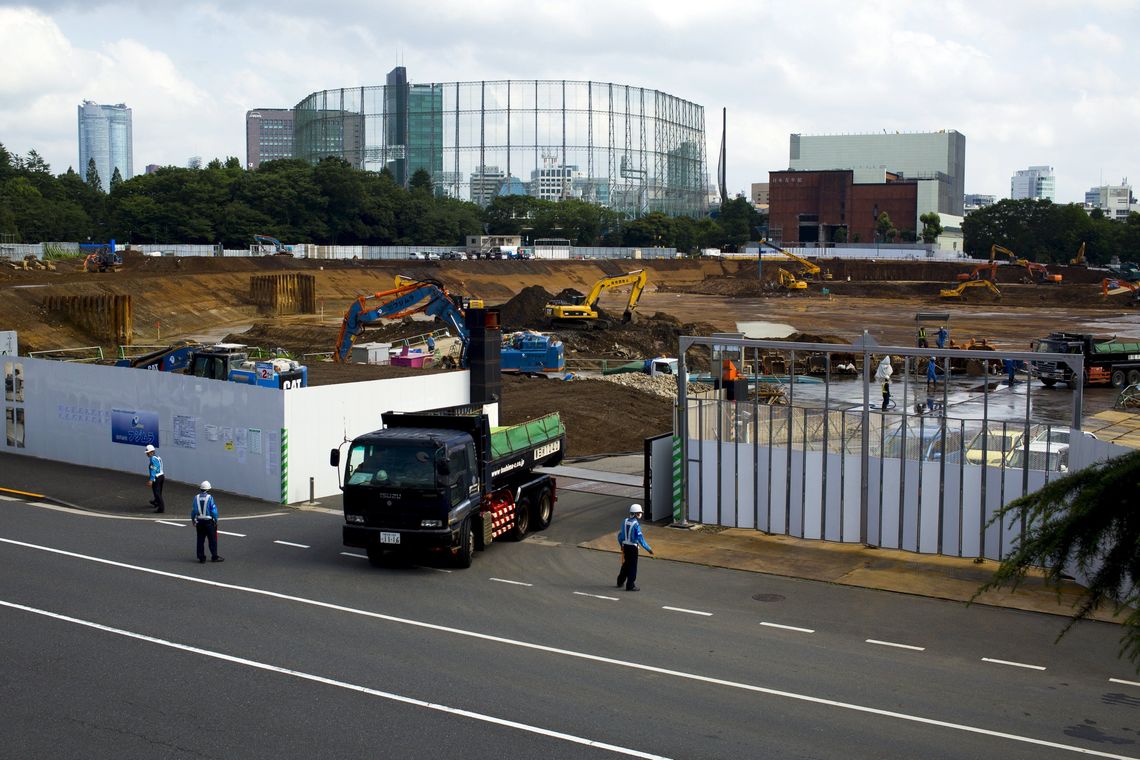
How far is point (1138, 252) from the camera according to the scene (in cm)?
16812

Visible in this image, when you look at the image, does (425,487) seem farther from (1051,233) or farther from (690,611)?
(1051,233)

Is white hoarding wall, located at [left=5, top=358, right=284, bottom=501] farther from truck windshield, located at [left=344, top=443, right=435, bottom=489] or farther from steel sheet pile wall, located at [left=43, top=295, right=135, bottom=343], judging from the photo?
steel sheet pile wall, located at [left=43, top=295, right=135, bottom=343]

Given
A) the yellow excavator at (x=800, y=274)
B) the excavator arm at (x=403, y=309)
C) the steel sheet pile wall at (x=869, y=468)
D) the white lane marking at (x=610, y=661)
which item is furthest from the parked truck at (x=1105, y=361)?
the yellow excavator at (x=800, y=274)

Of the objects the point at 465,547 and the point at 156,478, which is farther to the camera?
the point at 156,478

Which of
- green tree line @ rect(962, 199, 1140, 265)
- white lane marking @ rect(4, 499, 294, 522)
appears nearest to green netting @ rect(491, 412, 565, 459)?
white lane marking @ rect(4, 499, 294, 522)

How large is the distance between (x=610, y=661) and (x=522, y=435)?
→ 29.6ft

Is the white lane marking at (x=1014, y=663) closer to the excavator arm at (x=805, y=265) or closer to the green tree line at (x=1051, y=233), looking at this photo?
the excavator arm at (x=805, y=265)

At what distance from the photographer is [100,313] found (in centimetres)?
6381

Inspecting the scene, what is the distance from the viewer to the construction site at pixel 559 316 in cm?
4462

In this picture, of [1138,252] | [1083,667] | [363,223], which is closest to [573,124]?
[363,223]

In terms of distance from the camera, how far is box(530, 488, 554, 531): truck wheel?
24656 mm

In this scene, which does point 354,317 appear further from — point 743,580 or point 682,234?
point 682,234

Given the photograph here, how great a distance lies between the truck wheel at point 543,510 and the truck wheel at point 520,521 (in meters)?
0.45

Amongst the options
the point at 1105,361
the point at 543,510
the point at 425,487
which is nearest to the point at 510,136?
the point at 1105,361
